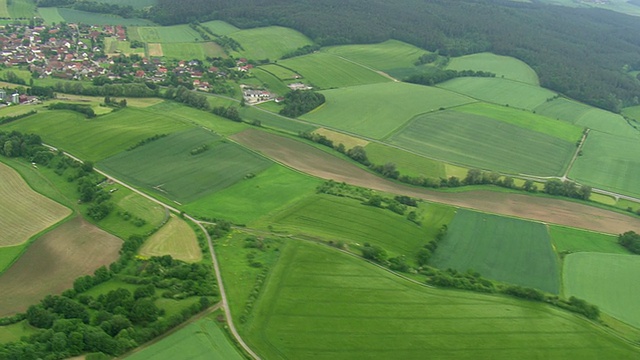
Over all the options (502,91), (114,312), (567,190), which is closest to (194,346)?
(114,312)

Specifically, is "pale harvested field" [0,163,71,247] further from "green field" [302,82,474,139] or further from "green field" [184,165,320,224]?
"green field" [302,82,474,139]

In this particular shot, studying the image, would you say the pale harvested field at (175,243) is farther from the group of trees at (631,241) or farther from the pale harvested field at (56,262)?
the group of trees at (631,241)

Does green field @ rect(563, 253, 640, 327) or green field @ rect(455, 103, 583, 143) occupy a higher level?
green field @ rect(455, 103, 583, 143)

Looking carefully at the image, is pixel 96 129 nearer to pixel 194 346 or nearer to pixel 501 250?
pixel 194 346

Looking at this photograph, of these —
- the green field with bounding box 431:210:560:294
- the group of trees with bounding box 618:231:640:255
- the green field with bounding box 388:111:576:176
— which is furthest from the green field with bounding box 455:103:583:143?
the green field with bounding box 431:210:560:294

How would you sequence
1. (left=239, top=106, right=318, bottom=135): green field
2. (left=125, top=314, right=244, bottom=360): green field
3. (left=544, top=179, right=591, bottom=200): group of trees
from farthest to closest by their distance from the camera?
(left=239, top=106, right=318, bottom=135): green field, (left=544, top=179, right=591, bottom=200): group of trees, (left=125, top=314, right=244, bottom=360): green field
